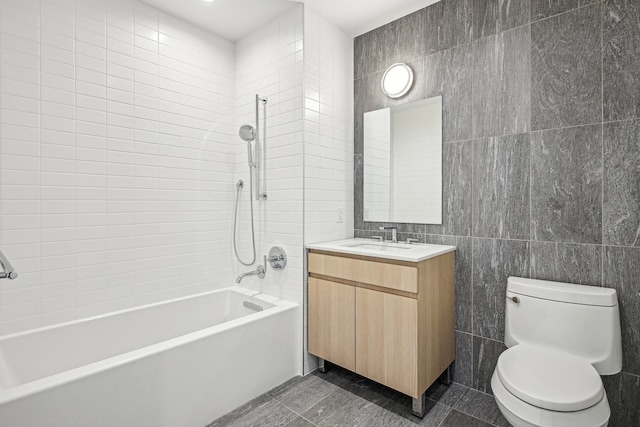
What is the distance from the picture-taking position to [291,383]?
2145 millimetres

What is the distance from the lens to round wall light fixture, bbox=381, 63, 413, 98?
2326 millimetres

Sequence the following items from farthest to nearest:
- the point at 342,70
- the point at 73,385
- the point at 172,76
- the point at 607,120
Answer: the point at 342,70 → the point at 172,76 → the point at 607,120 → the point at 73,385


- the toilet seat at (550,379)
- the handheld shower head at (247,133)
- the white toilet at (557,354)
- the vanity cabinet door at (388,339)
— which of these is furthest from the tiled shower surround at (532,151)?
the handheld shower head at (247,133)

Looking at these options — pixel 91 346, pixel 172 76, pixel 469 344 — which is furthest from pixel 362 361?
pixel 172 76

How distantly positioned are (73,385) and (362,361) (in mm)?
1415

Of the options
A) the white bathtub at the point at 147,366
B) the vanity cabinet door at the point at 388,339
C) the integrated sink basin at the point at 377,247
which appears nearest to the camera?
the white bathtub at the point at 147,366

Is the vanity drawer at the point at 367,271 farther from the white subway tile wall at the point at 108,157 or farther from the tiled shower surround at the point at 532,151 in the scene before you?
the white subway tile wall at the point at 108,157

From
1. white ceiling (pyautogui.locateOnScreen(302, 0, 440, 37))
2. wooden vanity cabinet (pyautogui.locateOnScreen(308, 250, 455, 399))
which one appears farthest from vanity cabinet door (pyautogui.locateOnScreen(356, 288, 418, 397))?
white ceiling (pyautogui.locateOnScreen(302, 0, 440, 37))

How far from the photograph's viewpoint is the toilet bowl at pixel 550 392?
3.95 feet

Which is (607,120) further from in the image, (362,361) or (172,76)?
(172,76)

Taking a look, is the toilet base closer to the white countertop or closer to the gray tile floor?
the gray tile floor

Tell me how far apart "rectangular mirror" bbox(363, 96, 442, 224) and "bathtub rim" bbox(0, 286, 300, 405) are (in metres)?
1.01

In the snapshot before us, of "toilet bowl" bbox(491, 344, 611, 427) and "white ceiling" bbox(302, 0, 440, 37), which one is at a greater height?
"white ceiling" bbox(302, 0, 440, 37)

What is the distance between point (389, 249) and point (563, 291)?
3.10 ft
